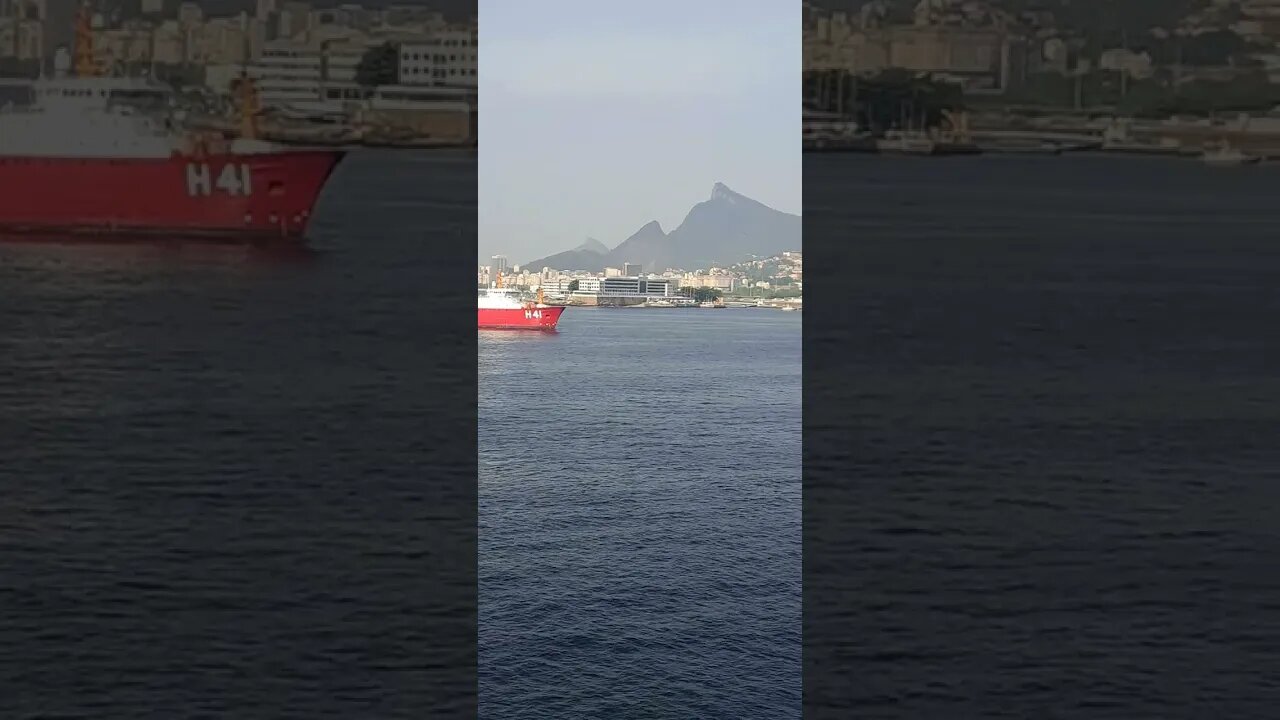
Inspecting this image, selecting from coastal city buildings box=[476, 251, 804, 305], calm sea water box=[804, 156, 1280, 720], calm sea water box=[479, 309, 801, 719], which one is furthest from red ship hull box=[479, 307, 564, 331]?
calm sea water box=[804, 156, 1280, 720]

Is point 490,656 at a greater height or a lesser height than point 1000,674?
lesser

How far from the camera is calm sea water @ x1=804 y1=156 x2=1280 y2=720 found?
13.5 ft

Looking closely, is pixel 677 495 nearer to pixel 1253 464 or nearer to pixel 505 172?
pixel 1253 464

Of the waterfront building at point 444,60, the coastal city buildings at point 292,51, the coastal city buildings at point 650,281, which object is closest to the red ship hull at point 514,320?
the coastal city buildings at point 650,281

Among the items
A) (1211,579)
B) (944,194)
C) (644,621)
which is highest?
(944,194)

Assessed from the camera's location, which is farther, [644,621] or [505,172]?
[505,172]

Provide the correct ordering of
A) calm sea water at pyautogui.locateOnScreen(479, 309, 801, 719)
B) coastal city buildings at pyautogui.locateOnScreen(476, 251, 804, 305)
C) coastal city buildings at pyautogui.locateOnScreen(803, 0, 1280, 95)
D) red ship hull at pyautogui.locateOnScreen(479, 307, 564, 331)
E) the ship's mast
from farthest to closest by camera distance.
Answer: coastal city buildings at pyautogui.locateOnScreen(476, 251, 804, 305) → red ship hull at pyautogui.locateOnScreen(479, 307, 564, 331) → calm sea water at pyautogui.locateOnScreen(479, 309, 801, 719) → the ship's mast → coastal city buildings at pyautogui.locateOnScreen(803, 0, 1280, 95)

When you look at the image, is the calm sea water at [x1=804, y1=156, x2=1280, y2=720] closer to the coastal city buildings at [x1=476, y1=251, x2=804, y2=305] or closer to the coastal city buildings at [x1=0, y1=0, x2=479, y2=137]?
the coastal city buildings at [x1=0, y1=0, x2=479, y2=137]

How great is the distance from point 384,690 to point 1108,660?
2269 mm

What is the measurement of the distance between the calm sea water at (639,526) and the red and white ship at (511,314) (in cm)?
38

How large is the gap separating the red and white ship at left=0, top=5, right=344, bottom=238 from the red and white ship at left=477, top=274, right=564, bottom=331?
29.4 meters

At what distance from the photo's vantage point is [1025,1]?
13.5 ft

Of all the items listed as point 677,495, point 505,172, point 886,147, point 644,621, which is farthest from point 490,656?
point 505,172

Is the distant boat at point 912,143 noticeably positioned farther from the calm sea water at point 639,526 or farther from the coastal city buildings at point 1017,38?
the calm sea water at point 639,526
